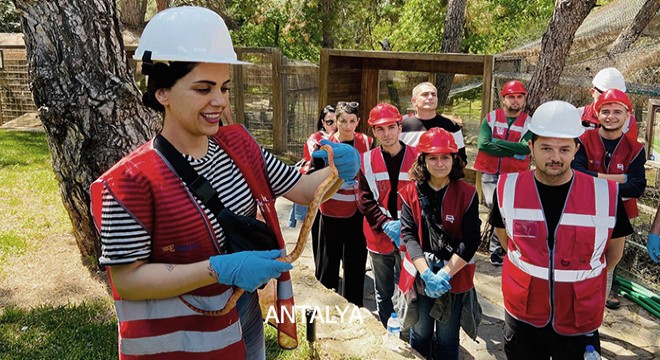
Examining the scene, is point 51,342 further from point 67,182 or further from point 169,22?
point 169,22

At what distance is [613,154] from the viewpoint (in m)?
4.67

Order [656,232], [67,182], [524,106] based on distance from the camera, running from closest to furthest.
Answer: [656,232] → [67,182] → [524,106]

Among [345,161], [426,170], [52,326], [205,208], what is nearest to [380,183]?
[426,170]

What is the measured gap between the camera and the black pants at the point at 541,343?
9.83ft

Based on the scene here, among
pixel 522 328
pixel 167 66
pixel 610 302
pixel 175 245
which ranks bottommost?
pixel 610 302

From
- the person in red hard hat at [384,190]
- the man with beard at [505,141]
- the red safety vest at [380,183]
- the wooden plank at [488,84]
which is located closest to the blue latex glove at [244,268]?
the person in red hard hat at [384,190]

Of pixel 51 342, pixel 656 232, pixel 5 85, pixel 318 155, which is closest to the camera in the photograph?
pixel 318 155

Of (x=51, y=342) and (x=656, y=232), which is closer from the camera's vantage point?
(x=51, y=342)

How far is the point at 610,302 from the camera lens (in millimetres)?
5184

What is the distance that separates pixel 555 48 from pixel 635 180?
76.4 inches

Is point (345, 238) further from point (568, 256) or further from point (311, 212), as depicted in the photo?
point (311, 212)

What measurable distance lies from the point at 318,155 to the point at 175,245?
85 cm

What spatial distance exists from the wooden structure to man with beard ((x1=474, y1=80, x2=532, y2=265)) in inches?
52.0

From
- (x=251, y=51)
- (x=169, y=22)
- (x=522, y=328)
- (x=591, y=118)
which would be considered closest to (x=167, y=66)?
(x=169, y=22)
